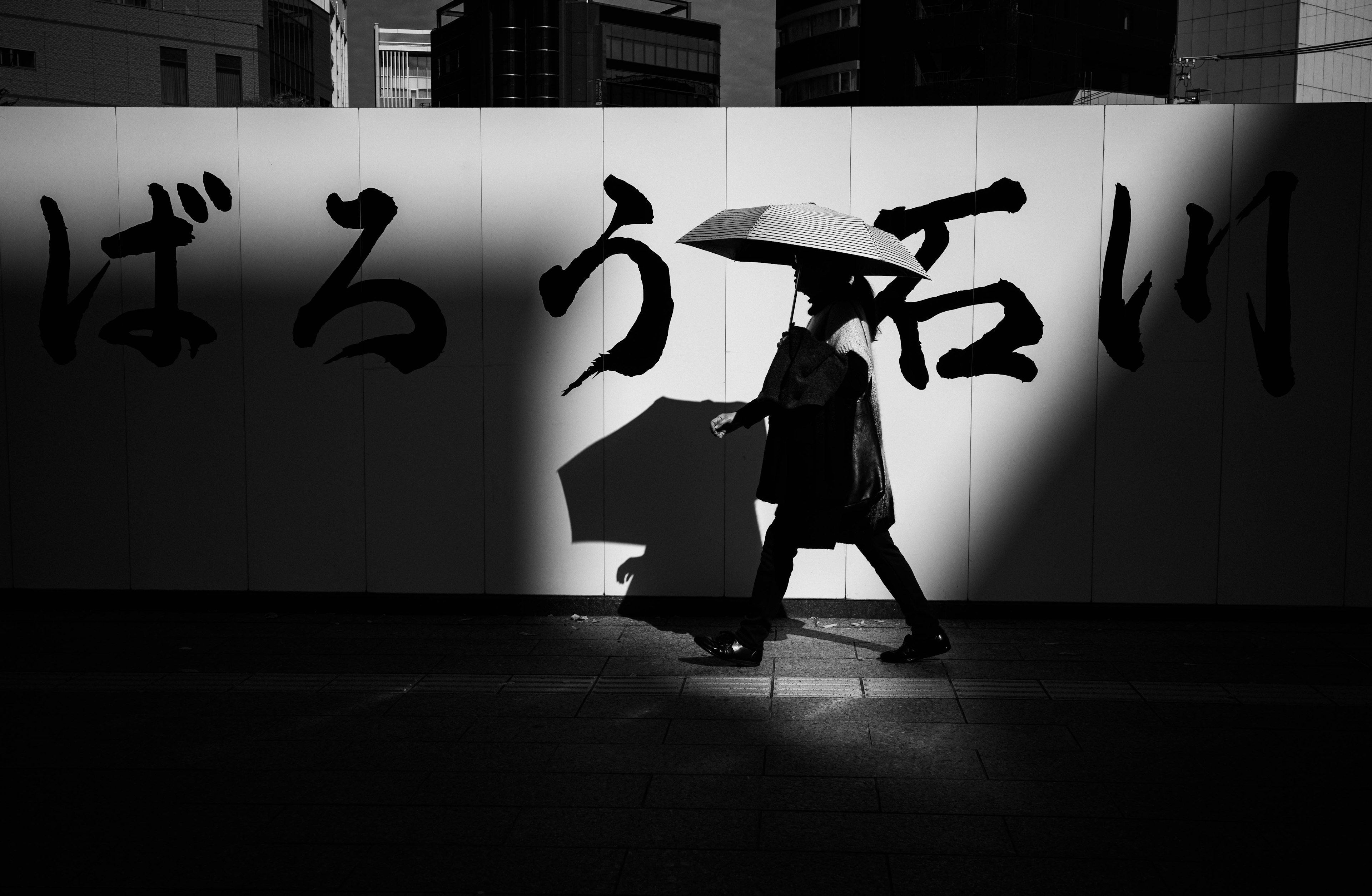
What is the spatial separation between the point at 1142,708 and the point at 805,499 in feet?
5.26

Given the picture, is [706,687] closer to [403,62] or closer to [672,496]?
[672,496]

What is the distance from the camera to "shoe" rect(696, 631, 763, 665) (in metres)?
5.46

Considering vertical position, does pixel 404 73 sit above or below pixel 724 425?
above

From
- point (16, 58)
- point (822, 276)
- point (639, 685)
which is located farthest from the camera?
point (16, 58)

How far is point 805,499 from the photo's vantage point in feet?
17.4

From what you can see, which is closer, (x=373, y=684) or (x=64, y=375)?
(x=373, y=684)

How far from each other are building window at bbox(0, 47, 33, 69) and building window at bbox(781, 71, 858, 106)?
4706 cm

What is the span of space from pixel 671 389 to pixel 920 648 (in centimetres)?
184

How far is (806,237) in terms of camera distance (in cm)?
499

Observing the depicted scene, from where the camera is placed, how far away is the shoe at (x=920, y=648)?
5512 mm

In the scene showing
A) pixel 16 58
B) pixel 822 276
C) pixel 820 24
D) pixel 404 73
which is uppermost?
pixel 404 73

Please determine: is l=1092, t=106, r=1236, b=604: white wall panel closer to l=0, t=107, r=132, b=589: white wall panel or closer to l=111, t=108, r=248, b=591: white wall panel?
l=111, t=108, r=248, b=591: white wall panel

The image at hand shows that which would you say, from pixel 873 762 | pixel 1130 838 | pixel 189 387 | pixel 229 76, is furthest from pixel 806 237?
pixel 229 76

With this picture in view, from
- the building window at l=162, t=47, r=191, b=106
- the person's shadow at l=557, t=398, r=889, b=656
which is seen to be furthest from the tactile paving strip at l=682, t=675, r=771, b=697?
the building window at l=162, t=47, r=191, b=106
